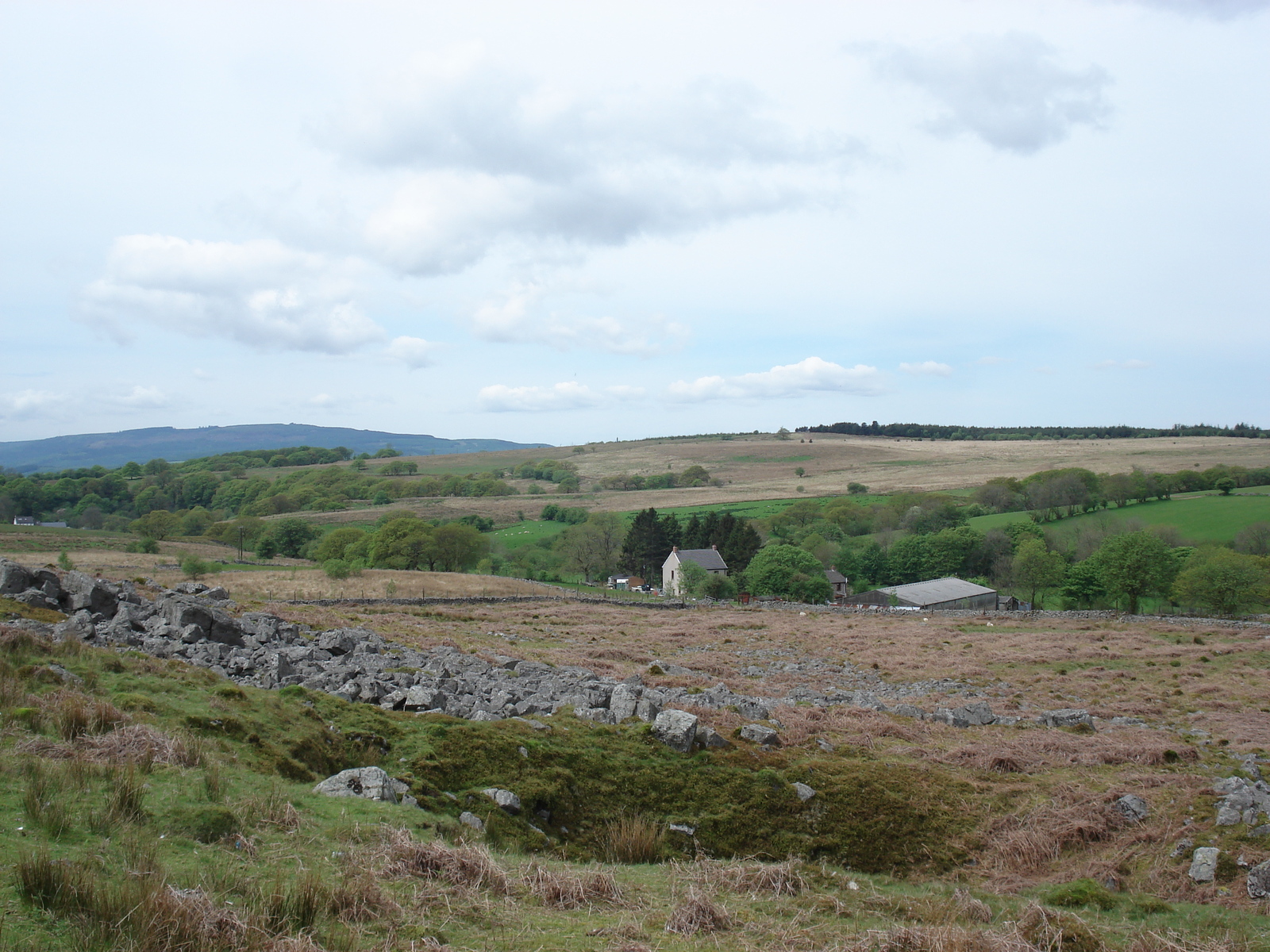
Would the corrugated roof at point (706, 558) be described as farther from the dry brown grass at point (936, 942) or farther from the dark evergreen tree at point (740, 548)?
the dry brown grass at point (936, 942)

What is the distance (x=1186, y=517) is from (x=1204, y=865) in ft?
373

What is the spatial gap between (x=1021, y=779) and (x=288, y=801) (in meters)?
11.8

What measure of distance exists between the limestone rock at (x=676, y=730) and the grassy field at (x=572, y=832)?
26 cm

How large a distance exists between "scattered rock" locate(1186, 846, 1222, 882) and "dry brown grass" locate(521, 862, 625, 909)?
742cm

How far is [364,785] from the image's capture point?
8539mm

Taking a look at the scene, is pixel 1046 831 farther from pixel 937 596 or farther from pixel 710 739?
pixel 937 596

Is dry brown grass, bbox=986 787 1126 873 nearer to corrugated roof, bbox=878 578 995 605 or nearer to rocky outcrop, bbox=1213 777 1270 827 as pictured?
rocky outcrop, bbox=1213 777 1270 827

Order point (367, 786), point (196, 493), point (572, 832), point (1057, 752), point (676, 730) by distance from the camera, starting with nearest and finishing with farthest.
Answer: point (367, 786)
point (572, 832)
point (676, 730)
point (1057, 752)
point (196, 493)

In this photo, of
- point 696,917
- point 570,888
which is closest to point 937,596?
point 696,917

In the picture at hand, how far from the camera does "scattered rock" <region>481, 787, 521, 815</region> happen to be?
9102 mm

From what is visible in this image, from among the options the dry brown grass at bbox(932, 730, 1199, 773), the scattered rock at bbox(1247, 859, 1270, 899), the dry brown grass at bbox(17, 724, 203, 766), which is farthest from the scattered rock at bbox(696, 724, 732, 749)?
the dry brown grass at bbox(17, 724, 203, 766)

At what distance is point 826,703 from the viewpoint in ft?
62.7

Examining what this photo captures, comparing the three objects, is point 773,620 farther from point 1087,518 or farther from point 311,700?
point 1087,518

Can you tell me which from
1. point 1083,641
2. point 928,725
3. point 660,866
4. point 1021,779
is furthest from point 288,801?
point 1083,641
